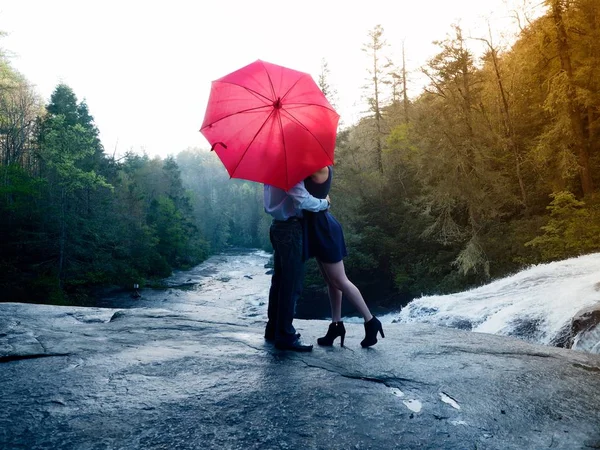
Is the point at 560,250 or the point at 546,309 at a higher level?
the point at 560,250

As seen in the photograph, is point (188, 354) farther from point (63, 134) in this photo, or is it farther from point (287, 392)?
point (63, 134)

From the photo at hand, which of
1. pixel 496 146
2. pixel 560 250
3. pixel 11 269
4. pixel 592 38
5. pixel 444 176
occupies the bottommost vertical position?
pixel 11 269

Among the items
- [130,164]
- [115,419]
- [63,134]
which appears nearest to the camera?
[115,419]

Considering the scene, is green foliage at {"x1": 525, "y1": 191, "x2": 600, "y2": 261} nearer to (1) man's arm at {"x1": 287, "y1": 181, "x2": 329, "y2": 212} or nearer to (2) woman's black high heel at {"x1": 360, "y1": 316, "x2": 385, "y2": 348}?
(2) woman's black high heel at {"x1": 360, "y1": 316, "x2": 385, "y2": 348}

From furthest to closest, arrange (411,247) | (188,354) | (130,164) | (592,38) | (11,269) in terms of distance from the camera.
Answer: (130,164), (411,247), (11,269), (592,38), (188,354)

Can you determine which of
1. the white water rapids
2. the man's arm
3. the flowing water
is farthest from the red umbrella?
the white water rapids

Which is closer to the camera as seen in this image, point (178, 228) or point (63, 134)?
point (63, 134)

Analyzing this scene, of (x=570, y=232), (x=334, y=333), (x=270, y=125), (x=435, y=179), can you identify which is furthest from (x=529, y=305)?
(x=435, y=179)

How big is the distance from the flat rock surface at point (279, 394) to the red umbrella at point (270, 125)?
60.6 inches

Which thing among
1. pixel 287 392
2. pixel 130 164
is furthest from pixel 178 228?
pixel 287 392

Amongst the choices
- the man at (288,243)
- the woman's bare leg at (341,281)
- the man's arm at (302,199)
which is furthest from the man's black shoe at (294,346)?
the man's arm at (302,199)

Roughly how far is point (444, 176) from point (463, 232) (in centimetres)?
301

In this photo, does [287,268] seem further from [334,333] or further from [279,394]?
[279,394]

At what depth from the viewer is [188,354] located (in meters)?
3.70
